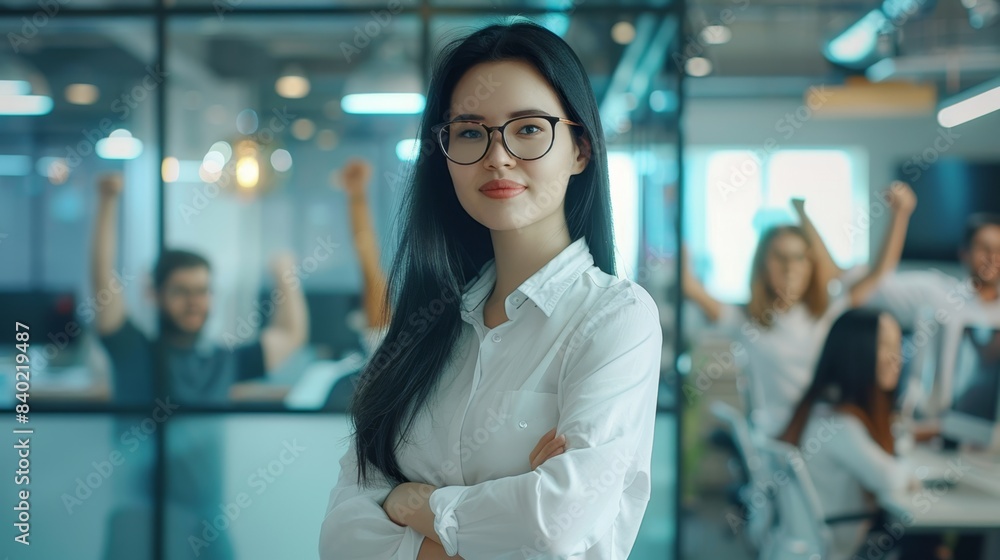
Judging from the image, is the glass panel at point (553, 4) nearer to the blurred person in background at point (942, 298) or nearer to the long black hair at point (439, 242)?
the blurred person in background at point (942, 298)

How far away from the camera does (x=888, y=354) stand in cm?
338

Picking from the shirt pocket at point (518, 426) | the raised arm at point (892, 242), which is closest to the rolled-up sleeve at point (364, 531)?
the shirt pocket at point (518, 426)

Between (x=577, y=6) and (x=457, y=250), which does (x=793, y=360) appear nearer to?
(x=577, y=6)

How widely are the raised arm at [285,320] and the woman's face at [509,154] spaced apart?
226cm

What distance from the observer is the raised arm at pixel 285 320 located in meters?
3.39

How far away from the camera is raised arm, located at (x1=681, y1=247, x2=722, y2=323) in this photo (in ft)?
11.4

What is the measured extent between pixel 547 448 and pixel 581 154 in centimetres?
51

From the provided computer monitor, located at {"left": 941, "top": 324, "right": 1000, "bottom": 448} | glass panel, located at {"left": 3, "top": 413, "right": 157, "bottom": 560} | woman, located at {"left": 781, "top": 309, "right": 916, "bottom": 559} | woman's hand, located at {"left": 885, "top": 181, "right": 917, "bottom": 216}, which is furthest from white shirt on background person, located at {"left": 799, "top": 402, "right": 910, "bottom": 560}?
glass panel, located at {"left": 3, "top": 413, "right": 157, "bottom": 560}

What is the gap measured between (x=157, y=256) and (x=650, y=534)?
8.24ft

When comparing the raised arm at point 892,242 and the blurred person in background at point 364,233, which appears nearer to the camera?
the blurred person in background at point 364,233

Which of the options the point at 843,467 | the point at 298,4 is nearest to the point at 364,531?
the point at 843,467

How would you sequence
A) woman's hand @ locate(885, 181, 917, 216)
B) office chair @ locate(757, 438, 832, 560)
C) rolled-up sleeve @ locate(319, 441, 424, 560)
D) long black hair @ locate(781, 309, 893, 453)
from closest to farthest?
1. rolled-up sleeve @ locate(319, 441, 424, 560)
2. office chair @ locate(757, 438, 832, 560)
3. long black hair @ locate(781, 309, 893, 453)
4. woman's hand @ locate(885, 181, 917, 216)

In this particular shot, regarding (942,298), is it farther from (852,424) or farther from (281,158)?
(281,158)

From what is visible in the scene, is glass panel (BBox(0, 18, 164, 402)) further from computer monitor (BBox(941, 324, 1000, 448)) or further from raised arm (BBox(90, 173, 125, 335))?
computer monitor (BBox(941, 324, 1000, 448))
